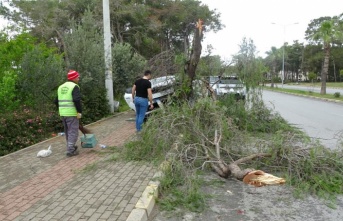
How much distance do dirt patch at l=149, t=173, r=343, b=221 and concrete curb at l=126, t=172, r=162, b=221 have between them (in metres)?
0.11

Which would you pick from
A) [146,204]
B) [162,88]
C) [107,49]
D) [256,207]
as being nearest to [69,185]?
[146,204]

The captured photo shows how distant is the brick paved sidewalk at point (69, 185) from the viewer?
12.3ft

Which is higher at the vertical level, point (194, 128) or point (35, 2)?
point (35, 2)

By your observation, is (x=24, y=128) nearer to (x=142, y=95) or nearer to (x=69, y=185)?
(x=142, y=95)

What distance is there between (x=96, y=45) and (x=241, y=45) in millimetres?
5115

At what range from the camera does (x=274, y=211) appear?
3936 mm

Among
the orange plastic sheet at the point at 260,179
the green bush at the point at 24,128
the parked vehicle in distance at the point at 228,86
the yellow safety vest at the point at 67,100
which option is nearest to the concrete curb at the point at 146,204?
the orange plastic sheet at the point at 260,179

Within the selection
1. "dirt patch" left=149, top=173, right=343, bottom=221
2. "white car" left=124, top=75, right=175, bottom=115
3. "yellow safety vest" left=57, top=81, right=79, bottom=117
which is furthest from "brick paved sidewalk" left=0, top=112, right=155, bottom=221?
"white car" left=124, top=75, right=175, bottom=115

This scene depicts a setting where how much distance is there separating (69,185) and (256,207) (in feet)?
9.10

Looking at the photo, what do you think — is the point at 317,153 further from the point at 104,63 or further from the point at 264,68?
the point at 104,63

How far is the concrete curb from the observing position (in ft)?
11.8

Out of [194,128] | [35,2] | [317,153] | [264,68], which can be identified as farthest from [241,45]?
[35,2]

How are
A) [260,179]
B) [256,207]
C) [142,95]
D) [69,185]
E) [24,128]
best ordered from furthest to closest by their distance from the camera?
1. [142,95]
2. [24,128]
3. [260,179]
4. [69,185]
5. [256,207]

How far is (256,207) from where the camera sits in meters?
4.08
